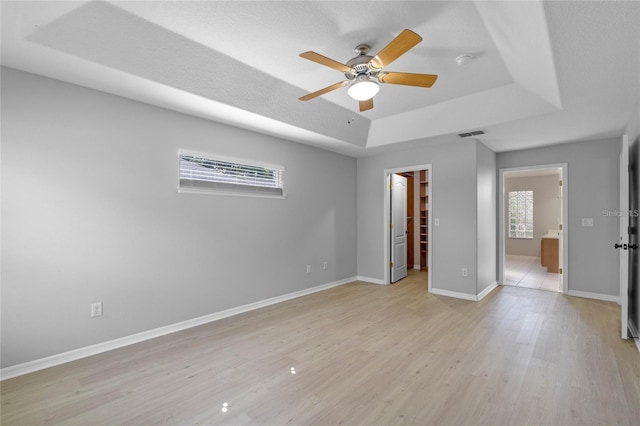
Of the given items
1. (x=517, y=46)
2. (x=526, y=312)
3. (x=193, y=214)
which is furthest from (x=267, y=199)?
(x=526, y=312)

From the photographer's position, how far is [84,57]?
2.30 metres

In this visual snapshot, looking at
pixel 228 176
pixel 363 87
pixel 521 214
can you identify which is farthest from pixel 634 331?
pixel 521 214

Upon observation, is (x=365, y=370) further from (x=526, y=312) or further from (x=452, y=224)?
(x=452, y=224)

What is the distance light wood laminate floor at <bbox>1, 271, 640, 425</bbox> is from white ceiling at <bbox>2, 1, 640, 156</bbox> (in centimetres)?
243

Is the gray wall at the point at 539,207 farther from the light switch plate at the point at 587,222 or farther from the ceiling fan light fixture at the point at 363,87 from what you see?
the ceiling fan light fixture at the point at 363,87

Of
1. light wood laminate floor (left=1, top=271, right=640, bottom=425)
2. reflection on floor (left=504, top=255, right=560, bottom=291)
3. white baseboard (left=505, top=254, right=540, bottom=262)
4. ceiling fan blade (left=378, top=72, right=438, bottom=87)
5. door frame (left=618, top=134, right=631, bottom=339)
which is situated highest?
ceiling fan blade (left=378, top=72, right=438, bottom=87)

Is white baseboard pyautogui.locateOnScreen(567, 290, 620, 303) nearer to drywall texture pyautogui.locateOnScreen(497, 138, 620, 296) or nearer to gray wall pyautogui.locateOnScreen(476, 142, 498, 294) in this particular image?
drywall texture pyautogui.locateOnScreen(497, 138, 620, 296)

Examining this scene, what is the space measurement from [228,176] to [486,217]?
13.5 feet

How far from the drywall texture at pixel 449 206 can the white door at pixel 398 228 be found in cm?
22

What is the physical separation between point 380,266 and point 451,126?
2.77m

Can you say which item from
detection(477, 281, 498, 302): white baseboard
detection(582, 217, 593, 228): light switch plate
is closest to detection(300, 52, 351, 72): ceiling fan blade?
detection(477, 281, 498, 302): white baseboard

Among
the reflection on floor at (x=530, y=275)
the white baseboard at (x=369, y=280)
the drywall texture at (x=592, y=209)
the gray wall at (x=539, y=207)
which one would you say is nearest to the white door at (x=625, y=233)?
the drywall texture at (x=592, y=209)

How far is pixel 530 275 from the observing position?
248 inches

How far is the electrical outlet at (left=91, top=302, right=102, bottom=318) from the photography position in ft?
9.27
